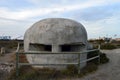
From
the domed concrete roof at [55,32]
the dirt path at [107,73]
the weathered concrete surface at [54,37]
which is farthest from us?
the domed concrete roof at [55,32]

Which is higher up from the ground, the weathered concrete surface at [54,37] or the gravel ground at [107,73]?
the weathered concrete surface at [54,37]

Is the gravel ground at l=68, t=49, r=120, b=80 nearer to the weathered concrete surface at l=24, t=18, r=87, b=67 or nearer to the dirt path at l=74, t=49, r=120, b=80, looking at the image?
the dirt path at l=74, t=49, r=120, b=80

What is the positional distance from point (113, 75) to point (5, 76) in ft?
16.2

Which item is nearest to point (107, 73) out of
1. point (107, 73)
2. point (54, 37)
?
point (107, 73)

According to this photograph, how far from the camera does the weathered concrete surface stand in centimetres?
1289

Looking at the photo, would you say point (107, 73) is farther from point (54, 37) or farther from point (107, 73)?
point (54, 37)

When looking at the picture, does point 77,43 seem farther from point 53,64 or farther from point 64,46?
point 53,64

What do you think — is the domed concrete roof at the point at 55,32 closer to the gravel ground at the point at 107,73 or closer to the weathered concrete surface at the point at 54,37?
the weathered concrete surface at the point at 54,37

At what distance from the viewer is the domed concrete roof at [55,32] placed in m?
Result: 13.0

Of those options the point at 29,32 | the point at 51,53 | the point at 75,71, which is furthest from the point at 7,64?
the point at 75,71

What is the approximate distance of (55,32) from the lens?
13039mm

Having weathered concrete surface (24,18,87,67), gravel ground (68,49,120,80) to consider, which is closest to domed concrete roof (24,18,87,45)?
weathered concrete surface (24,18,87,67)

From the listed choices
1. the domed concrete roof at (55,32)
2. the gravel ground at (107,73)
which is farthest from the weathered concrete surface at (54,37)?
the gravel ground at (107,73)

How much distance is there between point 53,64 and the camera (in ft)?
39.7
